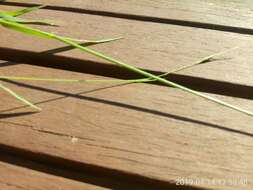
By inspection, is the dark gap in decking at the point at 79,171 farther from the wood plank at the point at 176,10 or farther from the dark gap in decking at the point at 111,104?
the wood plank at the point at 176,10

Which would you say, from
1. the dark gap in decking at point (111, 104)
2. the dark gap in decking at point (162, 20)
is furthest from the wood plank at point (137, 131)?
the dark gap in decking at point (162, 20)

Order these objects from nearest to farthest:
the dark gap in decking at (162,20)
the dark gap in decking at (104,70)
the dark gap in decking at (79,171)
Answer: the dark gap in decking at (79,171) < the dark gap in decking at (104,70) < the dark gap in decking at (162,20)

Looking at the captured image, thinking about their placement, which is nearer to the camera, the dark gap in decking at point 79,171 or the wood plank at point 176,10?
Answer: the dark gap in decking at point 79,171

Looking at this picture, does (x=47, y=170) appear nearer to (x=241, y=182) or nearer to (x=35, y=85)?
(x=35, y=85)

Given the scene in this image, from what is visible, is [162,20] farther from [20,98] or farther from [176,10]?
[20,98]

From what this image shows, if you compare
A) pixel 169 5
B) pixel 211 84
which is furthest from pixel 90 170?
pixel 169 5

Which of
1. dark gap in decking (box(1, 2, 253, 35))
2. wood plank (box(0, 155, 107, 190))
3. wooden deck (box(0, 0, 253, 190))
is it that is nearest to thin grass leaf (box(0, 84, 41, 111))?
wooden deck (box(0, 0, 253, 190))

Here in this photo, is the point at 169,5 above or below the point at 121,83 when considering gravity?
above
